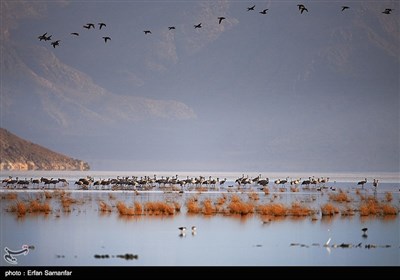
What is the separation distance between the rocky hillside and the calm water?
115 meters

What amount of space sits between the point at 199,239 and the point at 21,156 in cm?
13038

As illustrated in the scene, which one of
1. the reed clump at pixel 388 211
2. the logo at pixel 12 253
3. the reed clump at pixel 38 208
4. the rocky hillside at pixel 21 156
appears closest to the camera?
the logo at pixel 12 253

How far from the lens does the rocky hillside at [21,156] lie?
15600 centimetres

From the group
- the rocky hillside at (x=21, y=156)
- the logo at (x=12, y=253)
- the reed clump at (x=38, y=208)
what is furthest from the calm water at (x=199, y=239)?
the rocky hillside at (x=21, y=156)

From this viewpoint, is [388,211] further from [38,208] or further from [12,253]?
[12,253]

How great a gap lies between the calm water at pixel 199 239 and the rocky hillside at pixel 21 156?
11536cm

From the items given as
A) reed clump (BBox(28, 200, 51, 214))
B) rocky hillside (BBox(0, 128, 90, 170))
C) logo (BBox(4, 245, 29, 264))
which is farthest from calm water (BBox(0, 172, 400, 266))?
rocky hillside (BBox(0, 128, 90, 170))

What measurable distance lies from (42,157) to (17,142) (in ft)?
29.2

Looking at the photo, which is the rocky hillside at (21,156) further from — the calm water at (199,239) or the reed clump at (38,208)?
the calm water at (199,239)

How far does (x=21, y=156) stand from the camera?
160 m

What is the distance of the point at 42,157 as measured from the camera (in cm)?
16500
